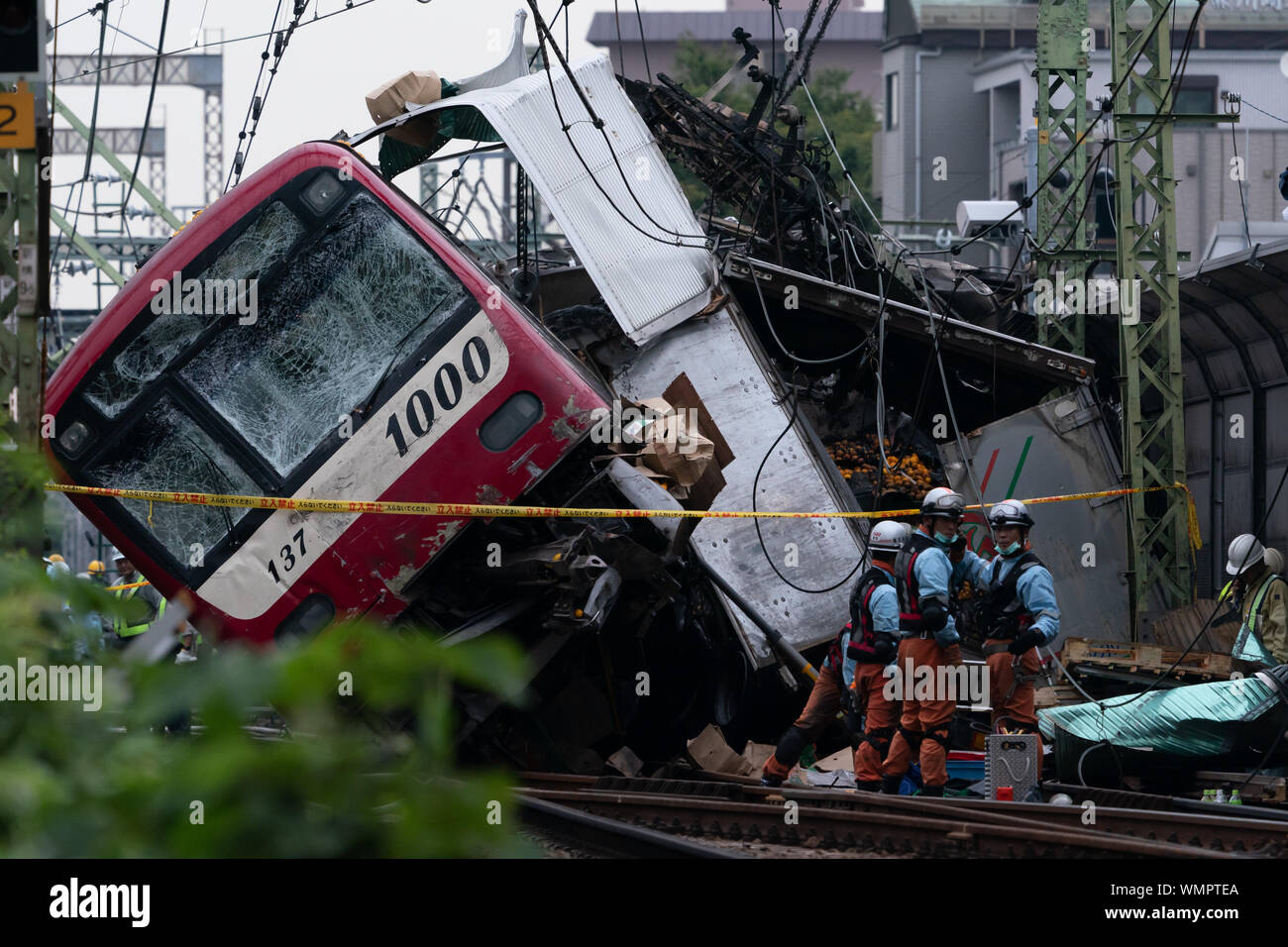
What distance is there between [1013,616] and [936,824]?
106 inches

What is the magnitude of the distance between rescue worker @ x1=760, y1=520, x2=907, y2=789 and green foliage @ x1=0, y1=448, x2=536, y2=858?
775cm

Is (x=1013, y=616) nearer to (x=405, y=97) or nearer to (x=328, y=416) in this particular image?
(x=328, y=416)

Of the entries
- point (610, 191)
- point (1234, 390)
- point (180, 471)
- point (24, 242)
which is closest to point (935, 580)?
point (180, 471)

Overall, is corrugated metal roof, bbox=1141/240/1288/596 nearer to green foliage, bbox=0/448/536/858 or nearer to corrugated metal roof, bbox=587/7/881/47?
green foliage, bbox=0/448/536/858

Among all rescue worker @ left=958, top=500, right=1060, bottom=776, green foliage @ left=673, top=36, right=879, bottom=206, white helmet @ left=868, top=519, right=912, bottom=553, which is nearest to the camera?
white helmet @ left=868, top=519, right=912, bottom=553

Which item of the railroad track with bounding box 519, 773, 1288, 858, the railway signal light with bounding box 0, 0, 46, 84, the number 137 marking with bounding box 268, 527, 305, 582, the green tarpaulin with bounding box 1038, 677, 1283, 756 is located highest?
the railway signal light with bounding box 0, 0, 46, 84

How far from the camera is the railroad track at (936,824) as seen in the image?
660 centimetres

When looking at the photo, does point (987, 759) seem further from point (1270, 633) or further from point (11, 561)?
point (11, 561)

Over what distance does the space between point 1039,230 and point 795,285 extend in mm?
4471

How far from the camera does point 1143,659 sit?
11000mm

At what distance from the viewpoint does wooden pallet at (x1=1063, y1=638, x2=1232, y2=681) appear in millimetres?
10469

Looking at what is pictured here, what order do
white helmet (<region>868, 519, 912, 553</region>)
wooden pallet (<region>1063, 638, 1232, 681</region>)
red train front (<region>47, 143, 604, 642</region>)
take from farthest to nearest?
wooden pallet (<region>1063, 638, 1232, 681</region>) → white helmet (<region>868, 519, 912, 553</region>) → red train front (<region>47, 143, 604, 642</region>)

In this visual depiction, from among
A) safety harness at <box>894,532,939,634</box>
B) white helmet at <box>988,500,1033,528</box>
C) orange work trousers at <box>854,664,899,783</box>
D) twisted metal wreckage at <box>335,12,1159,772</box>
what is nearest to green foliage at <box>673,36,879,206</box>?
twisted metal wreckage at <box>335,12,1159,772</box>
